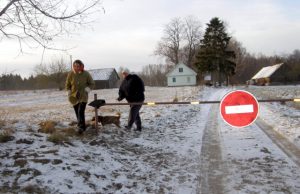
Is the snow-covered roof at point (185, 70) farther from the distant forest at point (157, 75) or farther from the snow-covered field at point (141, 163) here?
the snow-covered field at point (141, 163)

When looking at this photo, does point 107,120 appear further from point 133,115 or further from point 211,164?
point 211,164

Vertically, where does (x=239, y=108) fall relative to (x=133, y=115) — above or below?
above

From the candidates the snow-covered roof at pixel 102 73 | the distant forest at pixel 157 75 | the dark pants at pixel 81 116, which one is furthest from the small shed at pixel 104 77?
the dark pants at pixel 81 116

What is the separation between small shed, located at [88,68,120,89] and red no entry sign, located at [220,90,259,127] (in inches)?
3051

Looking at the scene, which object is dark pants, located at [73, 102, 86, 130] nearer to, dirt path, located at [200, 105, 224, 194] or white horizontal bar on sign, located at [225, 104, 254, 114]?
dirt path, located at [200, 105, 224, 194]

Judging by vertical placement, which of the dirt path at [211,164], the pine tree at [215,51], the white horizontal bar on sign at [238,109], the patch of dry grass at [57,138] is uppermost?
the pine tree at [215,51]

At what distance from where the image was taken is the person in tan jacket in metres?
9.82

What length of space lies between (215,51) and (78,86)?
60.4 m

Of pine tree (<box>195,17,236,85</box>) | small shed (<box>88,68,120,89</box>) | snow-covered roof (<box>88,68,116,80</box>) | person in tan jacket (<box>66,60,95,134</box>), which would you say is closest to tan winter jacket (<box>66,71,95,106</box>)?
person in tan jacket (<box>66,60,95,134</box>)

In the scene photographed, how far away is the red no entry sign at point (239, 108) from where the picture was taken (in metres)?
7.92

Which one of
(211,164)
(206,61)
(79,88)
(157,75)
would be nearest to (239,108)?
(211,164)

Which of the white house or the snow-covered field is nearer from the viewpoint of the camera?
the snow-covered field

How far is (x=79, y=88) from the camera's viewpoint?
9.91 metres

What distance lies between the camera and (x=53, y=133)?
9.05 meters
